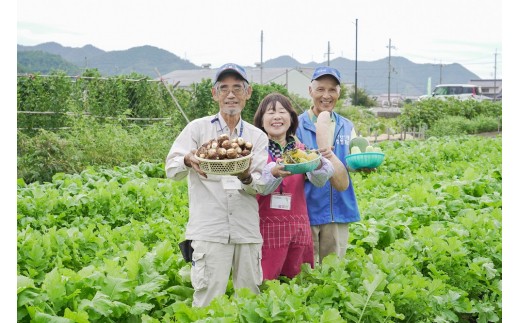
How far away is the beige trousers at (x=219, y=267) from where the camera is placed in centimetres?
418

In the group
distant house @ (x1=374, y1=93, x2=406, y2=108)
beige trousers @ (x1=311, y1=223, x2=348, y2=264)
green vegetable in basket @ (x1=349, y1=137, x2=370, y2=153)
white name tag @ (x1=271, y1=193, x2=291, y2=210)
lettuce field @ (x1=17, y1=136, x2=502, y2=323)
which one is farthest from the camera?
distant house @ (x1=374, y1=93, x2=406, y2=108)

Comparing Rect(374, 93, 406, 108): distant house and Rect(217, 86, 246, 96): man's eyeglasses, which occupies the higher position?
Rect(374, 93, 406, 108): distant house

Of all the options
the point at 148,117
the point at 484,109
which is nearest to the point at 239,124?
the point at 148,117

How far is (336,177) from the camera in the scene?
15.5ft

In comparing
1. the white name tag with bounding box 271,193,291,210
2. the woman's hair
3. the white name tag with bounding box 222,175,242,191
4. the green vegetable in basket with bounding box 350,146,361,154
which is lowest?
the white name tag with bounding box 271,193,291,210

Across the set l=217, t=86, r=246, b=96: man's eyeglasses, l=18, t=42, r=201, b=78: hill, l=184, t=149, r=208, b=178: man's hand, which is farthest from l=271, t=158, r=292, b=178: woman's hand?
l=18, t=42, r=201, b=78: hill

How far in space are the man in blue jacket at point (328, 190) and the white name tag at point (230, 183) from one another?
899 millimetres

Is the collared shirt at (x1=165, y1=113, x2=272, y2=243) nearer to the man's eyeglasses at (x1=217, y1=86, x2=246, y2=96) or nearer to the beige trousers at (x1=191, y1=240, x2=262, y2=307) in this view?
the beige trousers at (x1=191, y1=240, x2=262, y2=307)

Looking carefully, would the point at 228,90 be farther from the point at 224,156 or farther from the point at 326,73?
the point at 326,73

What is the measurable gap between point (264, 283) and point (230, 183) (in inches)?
38.7

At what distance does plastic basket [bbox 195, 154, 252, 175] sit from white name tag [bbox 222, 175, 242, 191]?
17 cm

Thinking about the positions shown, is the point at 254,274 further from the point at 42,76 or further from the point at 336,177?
the point at 42,76

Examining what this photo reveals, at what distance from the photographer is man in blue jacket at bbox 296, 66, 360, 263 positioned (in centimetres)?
486

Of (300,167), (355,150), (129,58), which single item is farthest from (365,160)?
(129,58)
